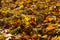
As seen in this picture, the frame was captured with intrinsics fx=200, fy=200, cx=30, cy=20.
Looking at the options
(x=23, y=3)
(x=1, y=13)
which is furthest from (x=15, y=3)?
(x=1, y=13)

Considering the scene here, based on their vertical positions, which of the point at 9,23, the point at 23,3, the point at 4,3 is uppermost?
the point at 4,3

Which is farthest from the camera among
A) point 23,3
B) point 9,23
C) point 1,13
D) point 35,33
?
point 23,3

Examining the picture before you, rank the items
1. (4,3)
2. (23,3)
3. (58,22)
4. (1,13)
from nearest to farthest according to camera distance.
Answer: (58,22) → (1,13) → (23,3) → (4,3)

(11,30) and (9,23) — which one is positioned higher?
(9,23)

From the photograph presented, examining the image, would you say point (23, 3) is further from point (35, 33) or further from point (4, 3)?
point (35, 33)

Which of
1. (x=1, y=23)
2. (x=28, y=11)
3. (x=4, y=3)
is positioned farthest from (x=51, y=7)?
(x=4, y=3)

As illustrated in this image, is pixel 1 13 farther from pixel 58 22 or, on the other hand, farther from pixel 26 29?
pixel 58 22

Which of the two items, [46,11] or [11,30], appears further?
[46,11]
